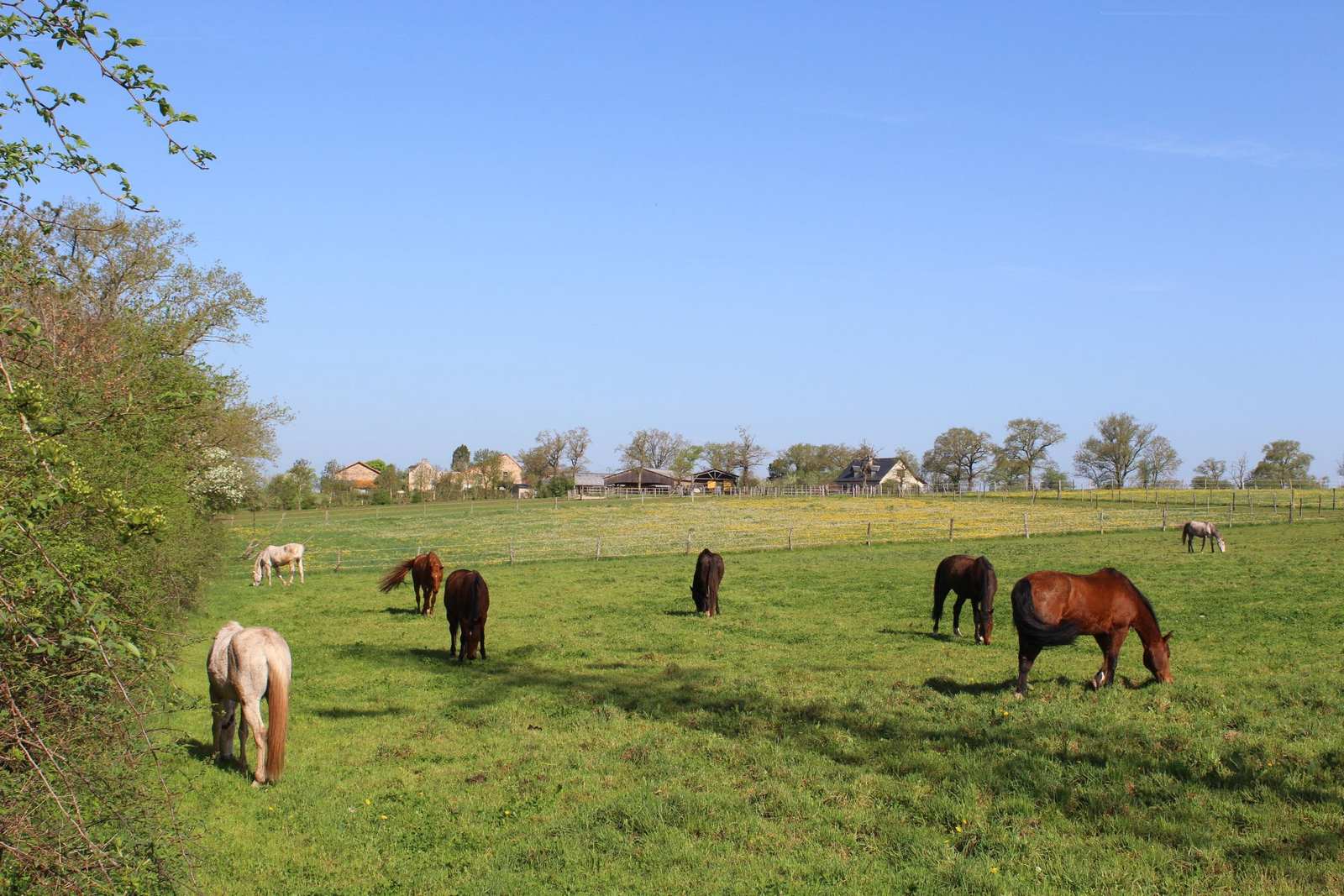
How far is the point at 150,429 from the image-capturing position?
Result: 43.2 feet

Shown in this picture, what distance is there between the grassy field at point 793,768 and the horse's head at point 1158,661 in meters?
0.18

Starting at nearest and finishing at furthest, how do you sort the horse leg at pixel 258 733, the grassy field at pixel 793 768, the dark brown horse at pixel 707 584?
the grassy field at pixel 793 768 → the horse leg at pixel 258 733 → the dark brown horse at pixel 707 584

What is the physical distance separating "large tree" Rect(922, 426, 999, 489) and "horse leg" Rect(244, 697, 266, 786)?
4655 inches

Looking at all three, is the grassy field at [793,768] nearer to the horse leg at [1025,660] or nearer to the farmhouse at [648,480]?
the horse leg at [1025,660]

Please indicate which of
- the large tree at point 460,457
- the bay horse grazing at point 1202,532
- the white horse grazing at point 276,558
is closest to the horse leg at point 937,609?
the bay horse grazing at point 1202,532

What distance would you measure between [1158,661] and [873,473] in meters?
109

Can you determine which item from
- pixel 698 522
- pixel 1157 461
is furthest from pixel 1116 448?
pixel 698 522

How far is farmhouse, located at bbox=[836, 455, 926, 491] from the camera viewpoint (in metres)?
118

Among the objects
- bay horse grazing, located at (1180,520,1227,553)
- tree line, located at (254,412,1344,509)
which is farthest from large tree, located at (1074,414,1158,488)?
bay horse grazing, located at (1180,520,1227,553)

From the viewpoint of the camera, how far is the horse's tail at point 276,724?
9.30 meters

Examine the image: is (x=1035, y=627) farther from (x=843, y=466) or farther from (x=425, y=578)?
(x=843, y=466)

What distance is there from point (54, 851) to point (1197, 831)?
7.58m

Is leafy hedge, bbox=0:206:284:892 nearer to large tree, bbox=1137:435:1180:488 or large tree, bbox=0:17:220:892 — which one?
large tree, bbox=0:17:220:892

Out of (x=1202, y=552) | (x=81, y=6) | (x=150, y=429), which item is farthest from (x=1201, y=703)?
(x=1202, y=552)
